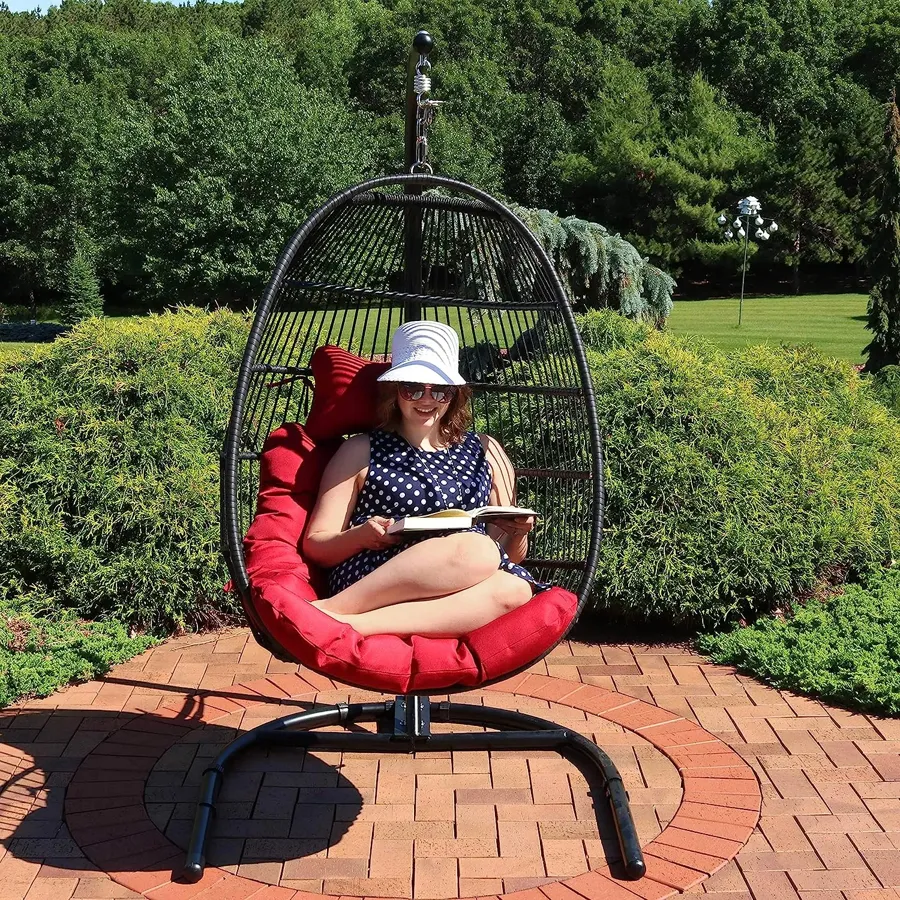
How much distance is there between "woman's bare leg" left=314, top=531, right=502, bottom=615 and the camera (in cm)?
277

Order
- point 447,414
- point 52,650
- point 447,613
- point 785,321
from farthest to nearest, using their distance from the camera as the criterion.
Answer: point 785,321 → point 52,650 → point 447,414 → point 447,613

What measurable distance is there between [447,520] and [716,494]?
1943 mm

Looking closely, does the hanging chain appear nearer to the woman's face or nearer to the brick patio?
the woman's face

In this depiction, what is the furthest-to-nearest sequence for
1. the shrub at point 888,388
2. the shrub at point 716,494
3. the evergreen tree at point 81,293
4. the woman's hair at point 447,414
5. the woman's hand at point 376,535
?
the evergreen tree at point 81,293, the shrub at point 888,388, the shrub at point 716,494, the woman's hair at point 447,414, the woman's hand at point 376,535

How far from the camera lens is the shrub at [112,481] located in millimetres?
4270

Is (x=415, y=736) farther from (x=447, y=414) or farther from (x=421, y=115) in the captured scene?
(x=421, y=115)

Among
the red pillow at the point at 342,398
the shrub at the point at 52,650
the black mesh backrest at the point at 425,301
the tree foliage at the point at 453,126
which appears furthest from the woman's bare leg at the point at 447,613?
the tree foliage at the point at 453,126

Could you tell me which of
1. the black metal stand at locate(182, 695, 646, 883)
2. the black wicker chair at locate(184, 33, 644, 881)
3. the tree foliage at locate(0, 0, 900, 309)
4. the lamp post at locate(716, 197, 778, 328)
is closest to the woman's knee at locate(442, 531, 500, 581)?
the black wicker chair at locate(184, 33, 644, 881)

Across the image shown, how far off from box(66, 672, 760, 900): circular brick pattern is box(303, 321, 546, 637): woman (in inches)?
22.0

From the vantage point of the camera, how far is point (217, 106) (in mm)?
27562

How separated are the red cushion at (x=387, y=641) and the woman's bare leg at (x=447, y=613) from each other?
3 cm

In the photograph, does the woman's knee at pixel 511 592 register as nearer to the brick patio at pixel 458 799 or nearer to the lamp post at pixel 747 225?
the brick patio at pixel 458 799

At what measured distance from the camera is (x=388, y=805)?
2.95m

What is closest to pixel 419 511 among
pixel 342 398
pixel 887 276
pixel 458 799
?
pixel 342 398
